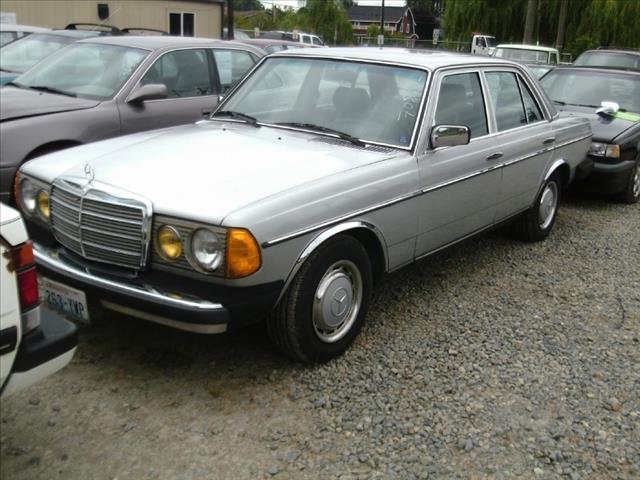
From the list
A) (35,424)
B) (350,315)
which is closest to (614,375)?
(350,315)

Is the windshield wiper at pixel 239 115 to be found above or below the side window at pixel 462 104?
below

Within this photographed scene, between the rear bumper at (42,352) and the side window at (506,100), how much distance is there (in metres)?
3.61

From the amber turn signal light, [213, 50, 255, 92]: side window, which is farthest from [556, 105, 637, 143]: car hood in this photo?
the amber turn signal light

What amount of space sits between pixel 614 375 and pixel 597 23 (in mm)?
27985

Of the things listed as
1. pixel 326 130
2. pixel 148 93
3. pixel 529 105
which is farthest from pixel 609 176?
pixel 148 93

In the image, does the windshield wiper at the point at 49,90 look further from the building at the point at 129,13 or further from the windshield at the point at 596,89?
the building at the point at 129,13

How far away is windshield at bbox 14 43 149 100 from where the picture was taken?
20.4ft

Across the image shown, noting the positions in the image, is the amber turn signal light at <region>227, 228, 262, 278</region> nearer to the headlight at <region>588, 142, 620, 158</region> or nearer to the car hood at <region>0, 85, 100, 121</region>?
the car hood at <region>0, 85, 100, 121</region>

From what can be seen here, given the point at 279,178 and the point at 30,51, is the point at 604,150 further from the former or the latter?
the point at 30,51

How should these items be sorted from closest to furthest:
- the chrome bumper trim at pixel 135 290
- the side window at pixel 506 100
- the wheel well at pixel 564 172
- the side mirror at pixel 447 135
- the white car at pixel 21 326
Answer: the white car at pixel 21 326
the chrome bumper trim at pixel 135 290
the side mirror at pixel 447 135
the side window at pixel 506 100
the wheel well at pixel 564 172

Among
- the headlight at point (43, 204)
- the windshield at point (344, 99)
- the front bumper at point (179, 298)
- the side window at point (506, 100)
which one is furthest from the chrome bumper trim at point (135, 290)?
the side window at point (506, 100)

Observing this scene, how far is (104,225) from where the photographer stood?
130 inches

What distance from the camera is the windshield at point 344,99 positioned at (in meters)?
4.24

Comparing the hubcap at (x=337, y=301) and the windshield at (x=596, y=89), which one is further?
the windshield at (x=596, y=89)
